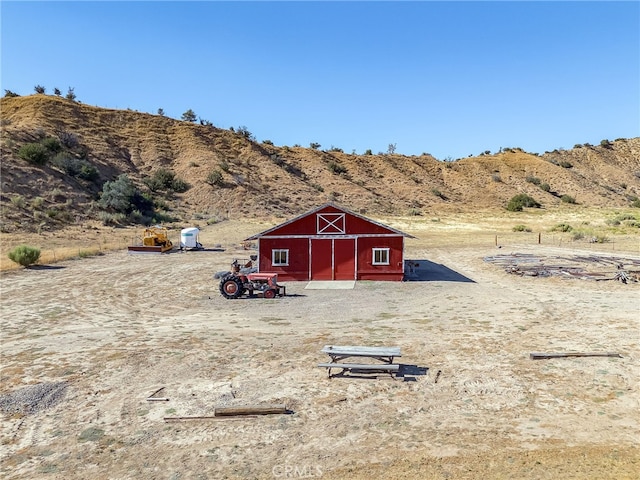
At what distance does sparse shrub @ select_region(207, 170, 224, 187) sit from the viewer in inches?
2881

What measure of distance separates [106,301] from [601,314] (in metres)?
20.6

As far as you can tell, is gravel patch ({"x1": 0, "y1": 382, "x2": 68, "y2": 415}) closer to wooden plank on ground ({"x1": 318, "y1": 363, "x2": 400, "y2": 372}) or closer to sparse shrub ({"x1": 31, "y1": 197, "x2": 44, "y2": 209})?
wooden plank on ground ({"x1": 318, "y1": 363, "x2": 400, "y2": 372})

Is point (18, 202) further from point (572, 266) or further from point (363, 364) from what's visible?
point (572, 266)

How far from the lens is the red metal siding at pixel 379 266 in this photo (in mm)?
26719

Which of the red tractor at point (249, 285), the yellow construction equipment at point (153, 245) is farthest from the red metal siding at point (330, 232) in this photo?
the yellow construction equipment at point (153, 245)

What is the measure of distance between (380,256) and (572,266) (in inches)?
511

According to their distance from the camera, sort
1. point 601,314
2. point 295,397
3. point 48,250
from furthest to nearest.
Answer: point 48,250 → point 601,314 → point 295,397

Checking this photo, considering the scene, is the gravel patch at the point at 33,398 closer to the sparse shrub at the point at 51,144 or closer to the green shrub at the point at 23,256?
the green shrub at the point at 23,256

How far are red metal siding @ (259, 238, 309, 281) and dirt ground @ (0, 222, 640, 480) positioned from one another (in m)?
5.18

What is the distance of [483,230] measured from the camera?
55.2 m

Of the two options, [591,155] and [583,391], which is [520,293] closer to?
[583,391]

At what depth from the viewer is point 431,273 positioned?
95.6 feet

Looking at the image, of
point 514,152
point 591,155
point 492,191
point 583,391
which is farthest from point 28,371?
point 591,155

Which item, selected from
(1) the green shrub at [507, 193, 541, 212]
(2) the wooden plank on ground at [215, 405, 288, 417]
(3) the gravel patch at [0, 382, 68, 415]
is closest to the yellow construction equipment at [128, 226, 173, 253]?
(3) the gravel patch at [0, 382, 68, 415]
